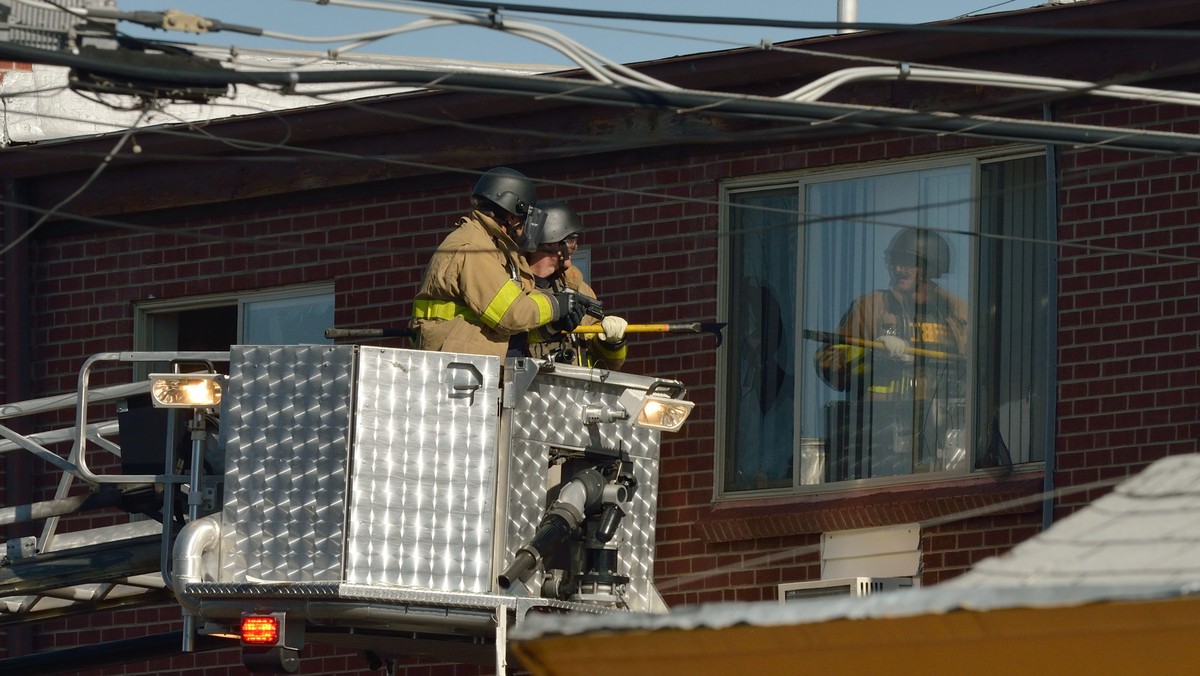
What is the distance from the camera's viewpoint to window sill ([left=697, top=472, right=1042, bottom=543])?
10992 millimetres

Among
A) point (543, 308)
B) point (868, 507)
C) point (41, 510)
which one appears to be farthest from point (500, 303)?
point (41, 510)

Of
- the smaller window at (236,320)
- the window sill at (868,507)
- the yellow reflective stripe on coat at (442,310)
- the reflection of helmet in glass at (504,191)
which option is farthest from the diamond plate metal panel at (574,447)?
the smaller window at (236,320)

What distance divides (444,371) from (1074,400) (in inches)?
134

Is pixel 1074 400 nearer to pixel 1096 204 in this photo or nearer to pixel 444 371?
pixel 1096 204

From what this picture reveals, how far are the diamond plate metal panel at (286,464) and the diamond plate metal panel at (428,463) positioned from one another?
119 mm

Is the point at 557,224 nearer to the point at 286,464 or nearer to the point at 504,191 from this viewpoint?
the point at 504,191

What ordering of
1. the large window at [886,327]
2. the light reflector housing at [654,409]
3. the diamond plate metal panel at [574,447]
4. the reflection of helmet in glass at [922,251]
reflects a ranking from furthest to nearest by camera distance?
the reflection of helmet in glass at [922,251], the large window at [886,327], the light reflector housing at [654,409], the diamond plate metal panel at [574,447]

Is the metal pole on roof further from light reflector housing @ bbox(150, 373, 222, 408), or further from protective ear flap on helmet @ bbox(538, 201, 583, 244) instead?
light reflector housing @ bbox(150, 373, 222, 408)

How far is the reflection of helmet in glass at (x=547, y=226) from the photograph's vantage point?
34.8 feet

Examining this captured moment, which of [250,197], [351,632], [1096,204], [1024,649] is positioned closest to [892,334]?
[1096,204]

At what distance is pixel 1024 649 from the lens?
218 inches

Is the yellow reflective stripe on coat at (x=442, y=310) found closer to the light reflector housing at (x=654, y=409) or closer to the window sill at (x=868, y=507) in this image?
the light reflector housing at (x=654, y=409)

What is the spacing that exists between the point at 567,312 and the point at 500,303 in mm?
455

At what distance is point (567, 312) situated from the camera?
34.3 feet
